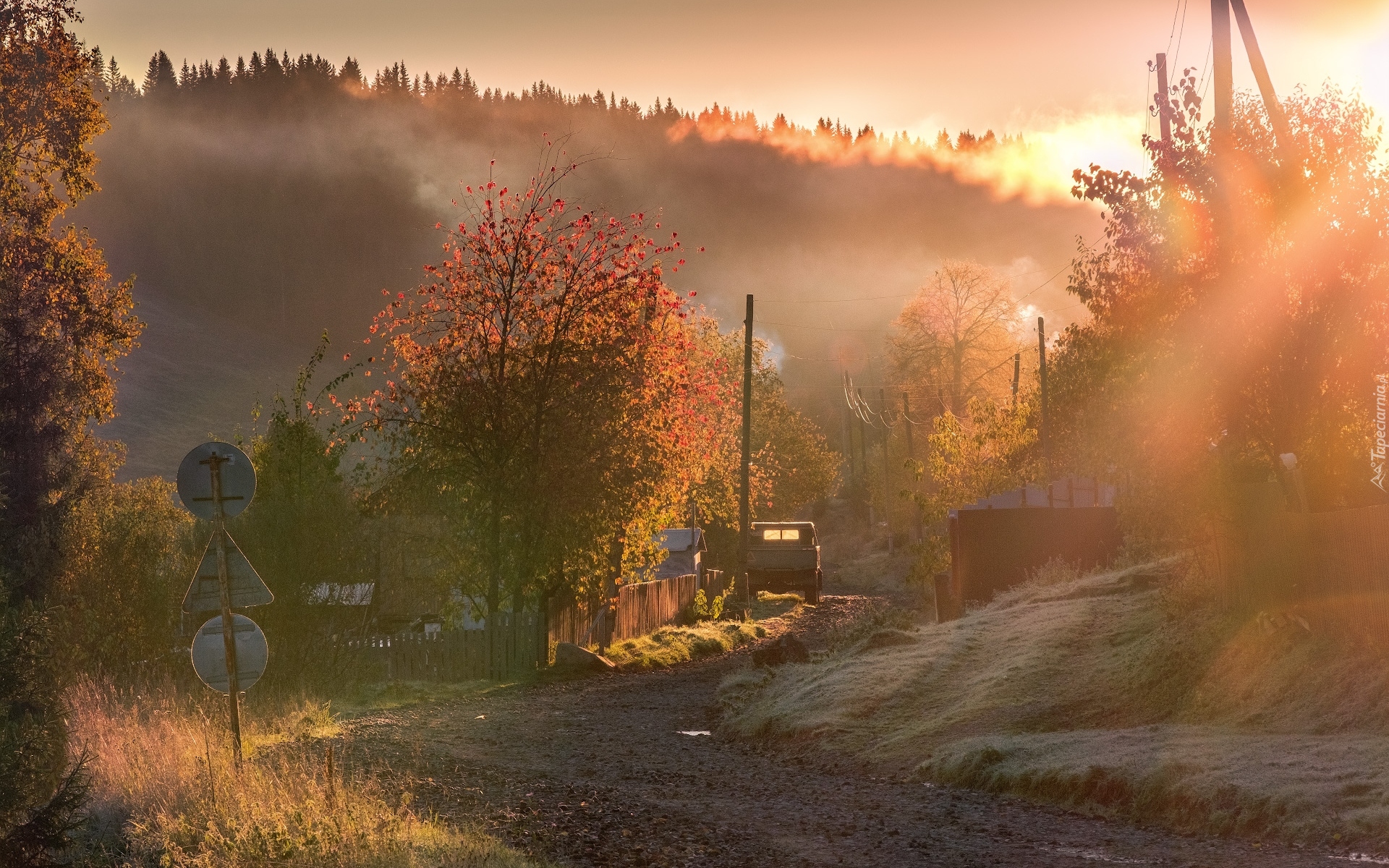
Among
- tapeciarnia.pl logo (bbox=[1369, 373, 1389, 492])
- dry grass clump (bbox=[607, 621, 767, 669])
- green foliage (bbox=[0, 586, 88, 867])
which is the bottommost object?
dry grass clump (bbox=[607, 621, 767, 669])

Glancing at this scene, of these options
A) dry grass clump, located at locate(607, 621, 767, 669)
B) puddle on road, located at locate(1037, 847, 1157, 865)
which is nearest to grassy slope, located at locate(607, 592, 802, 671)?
dry grass clump, located at locate(607, 621, 767, 669)

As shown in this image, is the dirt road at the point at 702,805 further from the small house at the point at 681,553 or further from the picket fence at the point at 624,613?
the small house at the point at 681,553

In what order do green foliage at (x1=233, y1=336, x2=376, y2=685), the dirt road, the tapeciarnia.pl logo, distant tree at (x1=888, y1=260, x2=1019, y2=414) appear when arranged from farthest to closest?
distant tree at (x1=888, y1=260, x2=1019, y2=414)
green foliage at (x1=233, y1=336, x2=376, y2=685)
the tapeciarnia.pl logo
the dirt road

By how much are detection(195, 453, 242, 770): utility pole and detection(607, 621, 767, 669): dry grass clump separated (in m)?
15.8

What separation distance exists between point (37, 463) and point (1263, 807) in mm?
18701

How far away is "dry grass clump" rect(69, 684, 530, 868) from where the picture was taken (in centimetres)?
838

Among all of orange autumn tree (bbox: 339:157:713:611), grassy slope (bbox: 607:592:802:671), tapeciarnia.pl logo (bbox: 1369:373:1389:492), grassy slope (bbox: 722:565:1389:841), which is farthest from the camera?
grassy slope (bbox: 607:592:802:671)

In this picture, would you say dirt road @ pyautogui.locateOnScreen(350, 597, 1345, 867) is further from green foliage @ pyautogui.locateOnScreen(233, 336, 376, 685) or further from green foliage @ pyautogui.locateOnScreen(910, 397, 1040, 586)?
green foliage @ pyautogui.locateOnScreen(910, 397, 1040, 586)

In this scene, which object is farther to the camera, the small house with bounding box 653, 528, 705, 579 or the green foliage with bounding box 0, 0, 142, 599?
the small house with bounding box 653, 528, 705, 579

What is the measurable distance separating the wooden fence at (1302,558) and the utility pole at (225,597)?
11180 millimetres

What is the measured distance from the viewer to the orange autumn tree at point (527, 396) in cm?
2520

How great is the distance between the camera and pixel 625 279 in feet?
86.6

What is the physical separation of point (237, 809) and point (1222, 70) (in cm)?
1661

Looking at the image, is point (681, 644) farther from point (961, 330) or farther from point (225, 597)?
point (961, 330)
